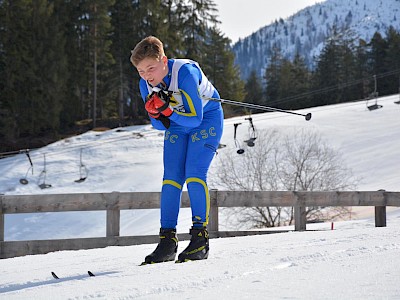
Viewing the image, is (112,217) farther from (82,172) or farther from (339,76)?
(339,76)

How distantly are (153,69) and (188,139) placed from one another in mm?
567

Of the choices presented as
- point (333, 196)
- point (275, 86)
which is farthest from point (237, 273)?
point (275, 86)

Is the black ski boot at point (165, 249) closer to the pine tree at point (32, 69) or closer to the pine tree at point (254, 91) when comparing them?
the pine tree at point (32, 69)

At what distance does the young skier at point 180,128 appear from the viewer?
350cm

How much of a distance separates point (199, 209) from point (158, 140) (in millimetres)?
23107

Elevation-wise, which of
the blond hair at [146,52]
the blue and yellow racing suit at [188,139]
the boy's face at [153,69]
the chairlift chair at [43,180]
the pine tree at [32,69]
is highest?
the pine tree at [32,69]

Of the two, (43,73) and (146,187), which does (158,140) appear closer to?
(146,187)

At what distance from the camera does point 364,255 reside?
308cm

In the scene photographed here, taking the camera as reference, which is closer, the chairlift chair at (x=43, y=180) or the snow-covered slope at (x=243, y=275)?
the snow-covered slope at (x=243, y=275)

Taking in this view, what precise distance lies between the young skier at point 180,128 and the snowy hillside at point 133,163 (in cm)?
1097

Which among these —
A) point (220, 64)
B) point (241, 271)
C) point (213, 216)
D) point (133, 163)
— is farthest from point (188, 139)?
point (220, 64)

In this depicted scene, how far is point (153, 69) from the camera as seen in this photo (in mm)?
3520

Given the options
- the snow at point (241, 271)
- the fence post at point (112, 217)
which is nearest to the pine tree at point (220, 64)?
the snow at point (241, 271)

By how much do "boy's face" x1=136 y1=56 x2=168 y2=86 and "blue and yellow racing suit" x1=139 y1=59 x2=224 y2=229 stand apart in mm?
61
